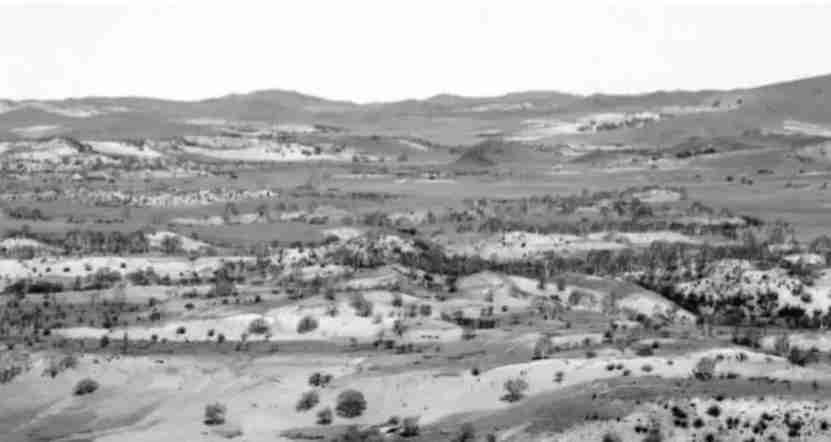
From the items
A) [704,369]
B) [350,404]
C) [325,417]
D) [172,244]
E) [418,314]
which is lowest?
[172,244]

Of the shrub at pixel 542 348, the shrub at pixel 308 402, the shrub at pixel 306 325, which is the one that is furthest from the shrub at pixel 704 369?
the shrub at pixel 306 325

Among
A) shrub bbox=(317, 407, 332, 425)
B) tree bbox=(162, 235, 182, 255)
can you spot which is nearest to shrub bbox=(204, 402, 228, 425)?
shrub bbox=(317, 407, 332, 425)

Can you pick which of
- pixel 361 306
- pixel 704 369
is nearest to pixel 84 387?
pixel 361 306

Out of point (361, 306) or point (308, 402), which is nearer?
point (308, 402)

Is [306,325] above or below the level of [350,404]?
above

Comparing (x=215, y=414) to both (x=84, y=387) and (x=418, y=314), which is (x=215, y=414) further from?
(x=418, y=314)

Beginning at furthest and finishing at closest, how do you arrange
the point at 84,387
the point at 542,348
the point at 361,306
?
the point at 361,306
the point at 542,348
the point at 84,387

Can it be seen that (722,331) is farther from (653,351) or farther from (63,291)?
(63,291)
